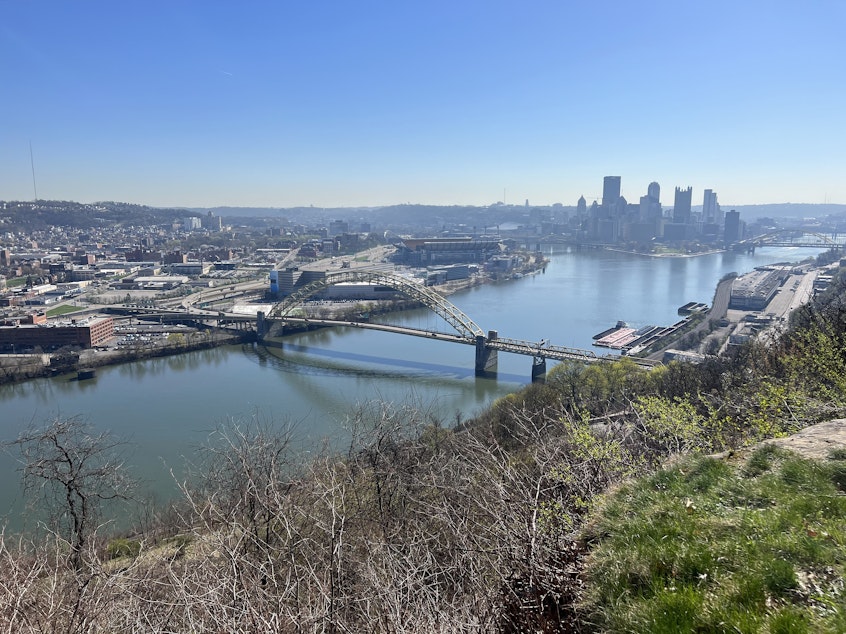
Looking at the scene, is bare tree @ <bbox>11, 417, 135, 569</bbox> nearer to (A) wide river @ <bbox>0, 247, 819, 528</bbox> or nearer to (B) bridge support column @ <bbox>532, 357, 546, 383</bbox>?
(A) wide river @ <bbox>0, 247, 819, 528</bbox>

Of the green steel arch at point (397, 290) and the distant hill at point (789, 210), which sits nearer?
the green steel arch at point (397, 290)

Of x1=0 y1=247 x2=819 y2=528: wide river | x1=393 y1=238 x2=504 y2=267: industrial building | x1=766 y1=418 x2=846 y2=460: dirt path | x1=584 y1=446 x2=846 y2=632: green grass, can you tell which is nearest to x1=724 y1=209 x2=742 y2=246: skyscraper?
x1=393 y1=238 x2=504 y2=267: industrial building

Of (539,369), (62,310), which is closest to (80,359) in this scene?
(62,310)

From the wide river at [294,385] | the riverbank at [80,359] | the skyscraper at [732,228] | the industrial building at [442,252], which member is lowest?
the wide river at [294,385]

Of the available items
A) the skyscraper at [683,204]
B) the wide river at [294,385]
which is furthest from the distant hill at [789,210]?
the wide river at [294,385]

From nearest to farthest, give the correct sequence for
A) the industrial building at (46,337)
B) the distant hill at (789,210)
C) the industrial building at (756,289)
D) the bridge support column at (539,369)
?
the bridge support column at (539,369) → the industrial building at (46,337) → the industrial building at (756,289) → the distant hill at (789,210)

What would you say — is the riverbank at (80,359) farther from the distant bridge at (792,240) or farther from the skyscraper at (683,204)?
the skyscraper at (683,204)

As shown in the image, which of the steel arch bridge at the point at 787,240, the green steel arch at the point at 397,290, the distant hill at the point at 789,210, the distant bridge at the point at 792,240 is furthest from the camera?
the distant hill at the point at 789,210

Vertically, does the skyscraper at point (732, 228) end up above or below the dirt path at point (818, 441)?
above

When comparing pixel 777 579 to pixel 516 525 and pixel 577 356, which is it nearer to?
pixel 516 525
